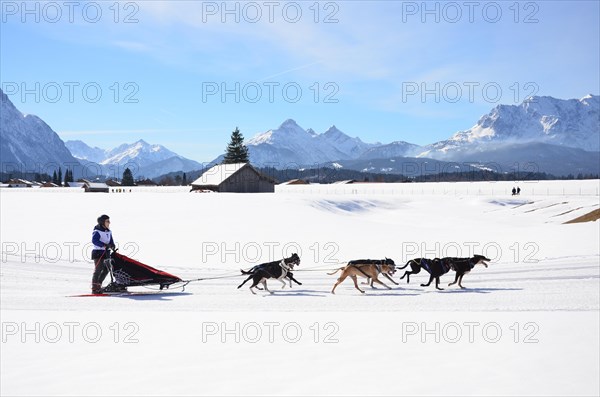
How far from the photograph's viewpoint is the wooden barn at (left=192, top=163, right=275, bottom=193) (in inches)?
2397

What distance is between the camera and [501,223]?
128 feet

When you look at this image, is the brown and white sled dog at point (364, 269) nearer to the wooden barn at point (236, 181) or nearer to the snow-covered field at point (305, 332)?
the snow-covered field at point (305, 332)

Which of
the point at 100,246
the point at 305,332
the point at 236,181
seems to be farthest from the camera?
the point at 236,181

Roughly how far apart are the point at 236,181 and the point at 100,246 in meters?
49.1

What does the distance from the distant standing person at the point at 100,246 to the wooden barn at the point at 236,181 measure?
48.3 meters

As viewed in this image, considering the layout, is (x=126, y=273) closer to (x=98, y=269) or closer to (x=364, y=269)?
(x=98, y=269)

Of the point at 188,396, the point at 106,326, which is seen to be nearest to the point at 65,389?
the point at 188,396

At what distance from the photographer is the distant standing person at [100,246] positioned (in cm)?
1233

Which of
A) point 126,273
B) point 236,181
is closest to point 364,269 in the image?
point 126,273

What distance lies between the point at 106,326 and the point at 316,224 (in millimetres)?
21287

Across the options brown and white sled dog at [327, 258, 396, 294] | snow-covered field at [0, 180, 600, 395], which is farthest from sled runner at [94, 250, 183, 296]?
brown and white sled dog at [327, 258, 396, 294]

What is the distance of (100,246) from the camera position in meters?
12.4

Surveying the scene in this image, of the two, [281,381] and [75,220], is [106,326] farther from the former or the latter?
[75,220]

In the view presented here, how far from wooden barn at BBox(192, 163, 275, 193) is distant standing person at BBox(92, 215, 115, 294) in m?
48.3
